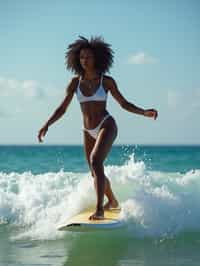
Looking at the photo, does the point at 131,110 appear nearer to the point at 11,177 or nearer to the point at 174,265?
the point at 174,265

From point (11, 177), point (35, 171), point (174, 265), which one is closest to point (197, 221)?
point (174, 265)

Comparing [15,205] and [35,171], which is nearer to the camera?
[15,205]

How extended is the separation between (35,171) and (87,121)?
2146 cm

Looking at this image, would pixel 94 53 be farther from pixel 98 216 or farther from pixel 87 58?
pixel 98 216

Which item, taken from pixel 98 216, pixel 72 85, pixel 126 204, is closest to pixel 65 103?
pixel 72 85

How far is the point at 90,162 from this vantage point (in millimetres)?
7207

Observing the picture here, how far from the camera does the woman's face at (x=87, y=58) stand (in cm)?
711

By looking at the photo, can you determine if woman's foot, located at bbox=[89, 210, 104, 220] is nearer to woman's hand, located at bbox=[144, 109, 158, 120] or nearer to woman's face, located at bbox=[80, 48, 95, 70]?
Result: woman's hand, located at bbox=[144, 109, 158, 120]

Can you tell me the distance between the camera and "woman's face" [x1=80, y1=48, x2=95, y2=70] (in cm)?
711

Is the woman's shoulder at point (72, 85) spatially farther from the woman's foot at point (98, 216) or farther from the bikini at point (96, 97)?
the woman's foot at point (98, 216)

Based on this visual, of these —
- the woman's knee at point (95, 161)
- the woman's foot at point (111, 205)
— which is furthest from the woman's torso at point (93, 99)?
the woman's foot at point (111, 205)

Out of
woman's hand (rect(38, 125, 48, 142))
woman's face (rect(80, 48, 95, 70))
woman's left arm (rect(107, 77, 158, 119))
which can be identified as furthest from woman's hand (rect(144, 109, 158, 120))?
woman's hand (rect(38, 125, 48, 142))

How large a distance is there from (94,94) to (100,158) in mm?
788

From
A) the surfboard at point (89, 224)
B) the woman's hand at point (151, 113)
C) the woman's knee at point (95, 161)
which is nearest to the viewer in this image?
the surfboard at point (89, 224)
